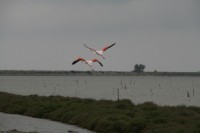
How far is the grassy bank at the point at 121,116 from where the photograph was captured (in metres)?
29.7

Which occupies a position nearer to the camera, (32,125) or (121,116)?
(121,116)

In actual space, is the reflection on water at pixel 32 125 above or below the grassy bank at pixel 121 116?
below

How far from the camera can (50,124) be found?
39.6 meters

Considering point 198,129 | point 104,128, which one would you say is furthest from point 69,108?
point 198,129

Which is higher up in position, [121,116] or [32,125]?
[121,116]

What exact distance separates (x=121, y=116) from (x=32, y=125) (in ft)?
26.1

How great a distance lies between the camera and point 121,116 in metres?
34.5

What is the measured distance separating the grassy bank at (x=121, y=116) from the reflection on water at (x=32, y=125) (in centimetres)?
98

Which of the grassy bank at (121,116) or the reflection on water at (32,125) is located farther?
the reflection on water at (32,125)

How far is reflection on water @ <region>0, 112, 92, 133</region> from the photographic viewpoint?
1412 inches

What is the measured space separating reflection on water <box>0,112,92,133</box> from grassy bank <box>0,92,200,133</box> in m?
0.98

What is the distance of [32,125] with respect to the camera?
129 ft

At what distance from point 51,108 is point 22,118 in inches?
113

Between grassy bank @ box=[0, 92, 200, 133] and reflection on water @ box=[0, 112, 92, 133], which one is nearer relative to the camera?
grassy bank @ box=[0, 92, 200, 133]
